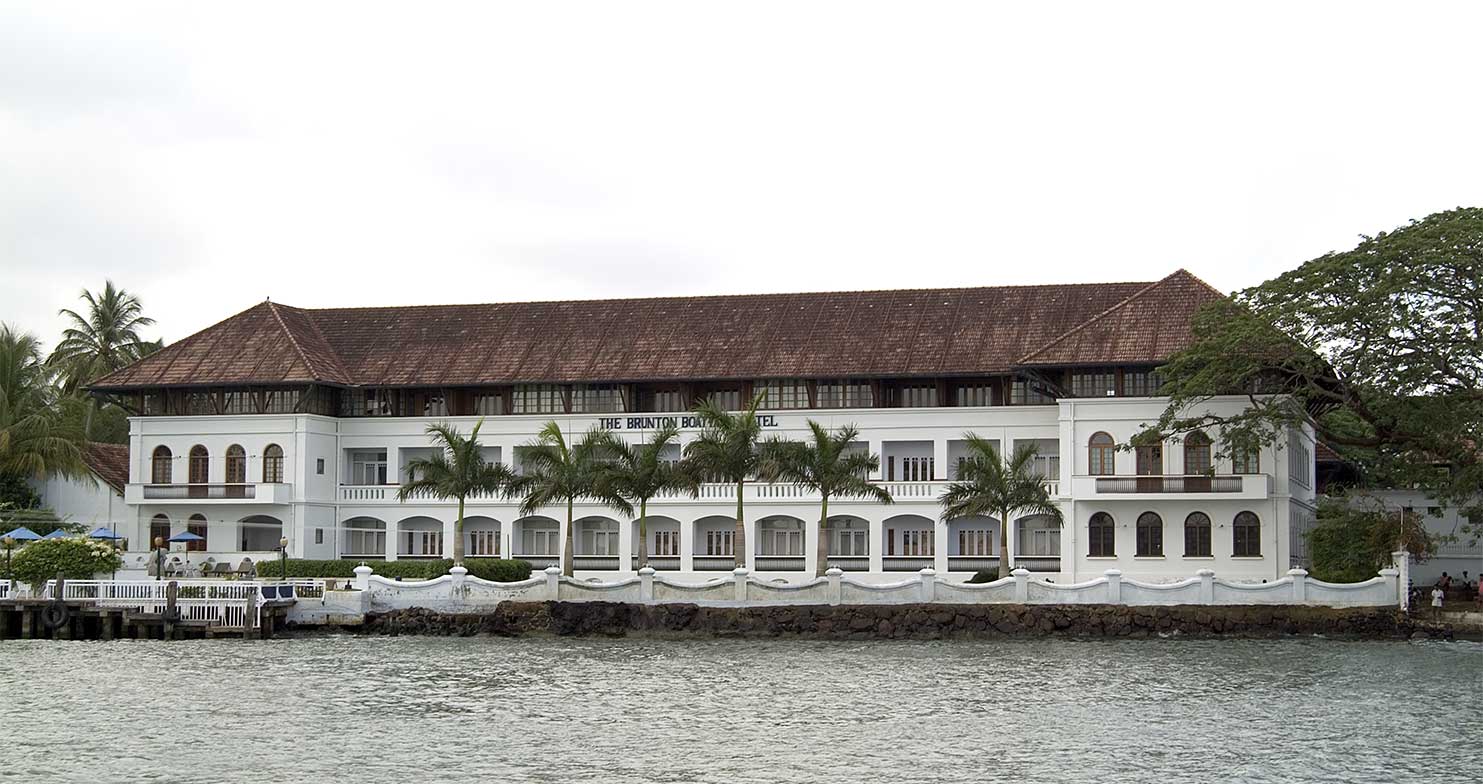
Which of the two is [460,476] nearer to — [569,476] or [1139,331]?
[569,476]

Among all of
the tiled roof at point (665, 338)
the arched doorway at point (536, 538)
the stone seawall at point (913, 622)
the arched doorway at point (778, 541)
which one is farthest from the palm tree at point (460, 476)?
the arched doorway at point (778, 541)

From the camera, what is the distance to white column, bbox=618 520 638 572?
61.9 meters

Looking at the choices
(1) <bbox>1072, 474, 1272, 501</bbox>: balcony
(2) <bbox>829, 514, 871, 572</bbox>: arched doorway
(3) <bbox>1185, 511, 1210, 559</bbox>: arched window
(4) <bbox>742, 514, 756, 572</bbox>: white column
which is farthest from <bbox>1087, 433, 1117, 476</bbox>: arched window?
(4) <bbox>742, 514, 756, 572</bbox>: white column

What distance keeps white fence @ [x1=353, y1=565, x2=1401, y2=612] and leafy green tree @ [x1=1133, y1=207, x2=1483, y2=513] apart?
4112 mm

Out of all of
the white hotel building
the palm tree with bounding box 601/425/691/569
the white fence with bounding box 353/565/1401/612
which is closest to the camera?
the white fence with bounding box 353/565/1401/612

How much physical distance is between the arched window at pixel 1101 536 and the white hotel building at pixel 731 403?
0.07 m

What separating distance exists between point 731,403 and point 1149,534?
14.4m

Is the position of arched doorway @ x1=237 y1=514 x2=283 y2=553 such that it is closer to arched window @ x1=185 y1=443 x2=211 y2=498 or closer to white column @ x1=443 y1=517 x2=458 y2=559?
arched window @ x1=185 y1=443 x2=211 y2=498

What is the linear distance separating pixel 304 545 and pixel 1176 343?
29906 millimetres

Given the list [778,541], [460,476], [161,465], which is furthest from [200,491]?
[778,541]

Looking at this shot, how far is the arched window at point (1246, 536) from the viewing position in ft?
183

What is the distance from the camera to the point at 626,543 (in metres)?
62.3

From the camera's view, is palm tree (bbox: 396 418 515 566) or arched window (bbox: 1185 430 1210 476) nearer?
palm tree (bbox: 396 418 515 566)

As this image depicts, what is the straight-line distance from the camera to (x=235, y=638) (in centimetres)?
4806
